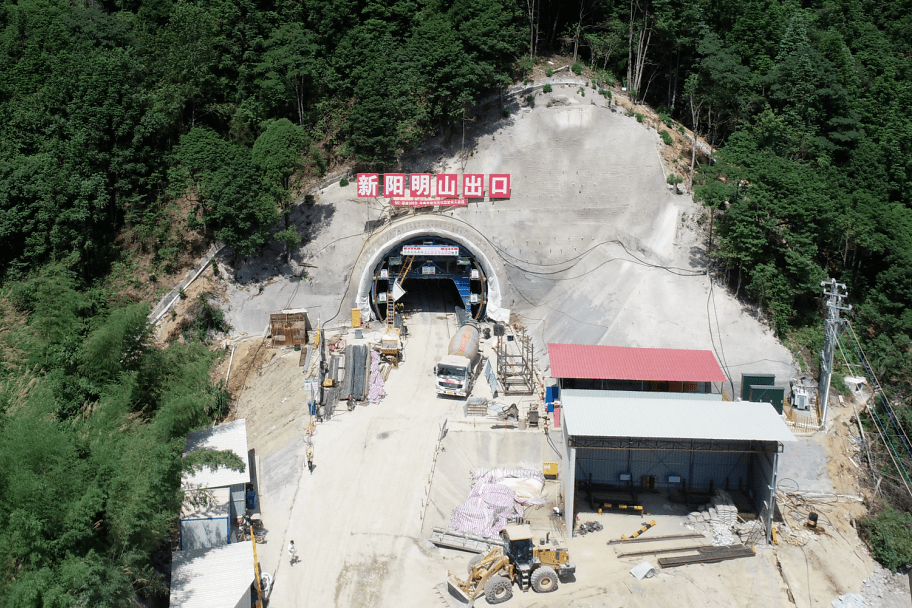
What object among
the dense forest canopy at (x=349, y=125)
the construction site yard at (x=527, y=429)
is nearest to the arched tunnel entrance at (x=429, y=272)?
the construction site yard at (x=527, y=429)

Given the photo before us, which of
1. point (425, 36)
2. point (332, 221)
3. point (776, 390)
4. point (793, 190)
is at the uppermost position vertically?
point (425, 36)

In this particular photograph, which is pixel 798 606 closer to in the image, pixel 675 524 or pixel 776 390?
pixel 675 524

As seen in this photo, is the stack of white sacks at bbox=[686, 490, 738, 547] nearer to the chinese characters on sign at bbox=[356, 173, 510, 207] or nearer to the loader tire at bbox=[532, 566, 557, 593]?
the loader tire at bbox=[532, 566, 557, 593]

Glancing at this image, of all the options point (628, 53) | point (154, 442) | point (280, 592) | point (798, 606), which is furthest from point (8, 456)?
point (628, 53)

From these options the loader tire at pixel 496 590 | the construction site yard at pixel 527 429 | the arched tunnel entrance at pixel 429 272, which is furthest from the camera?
the arched tunnel entrance at pixel 429 272

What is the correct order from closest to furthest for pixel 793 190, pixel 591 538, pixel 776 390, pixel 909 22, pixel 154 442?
pixel 154 442 < pixel 591 538 < pixel 776 390 < pixel 793 190 < pixel 909 22

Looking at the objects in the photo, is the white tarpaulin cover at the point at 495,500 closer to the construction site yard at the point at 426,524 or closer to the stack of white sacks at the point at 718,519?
the construction site yard at the point at 426,524
